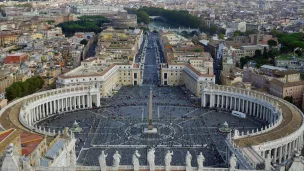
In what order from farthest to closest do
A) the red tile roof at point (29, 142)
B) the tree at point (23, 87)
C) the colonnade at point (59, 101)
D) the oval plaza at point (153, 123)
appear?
the tree at point (23, 87) < the colonnade at point (59, 101) < the oval plaza at point (153, 123) < the red tile roof at point (29, 142)

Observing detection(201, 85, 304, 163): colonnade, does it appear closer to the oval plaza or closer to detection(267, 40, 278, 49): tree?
the oval plaza

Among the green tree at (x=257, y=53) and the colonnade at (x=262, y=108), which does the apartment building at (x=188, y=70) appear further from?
the green tree at (x=257, y=53)

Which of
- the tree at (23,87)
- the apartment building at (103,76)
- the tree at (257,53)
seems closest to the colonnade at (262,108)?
the apartment building at (103,76)

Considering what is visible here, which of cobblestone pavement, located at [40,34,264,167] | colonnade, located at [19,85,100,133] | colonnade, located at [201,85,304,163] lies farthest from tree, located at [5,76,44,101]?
colonnade, located at [201,85,304,163]

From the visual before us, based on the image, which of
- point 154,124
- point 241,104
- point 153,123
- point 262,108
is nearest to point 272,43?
Answer: point 241,104

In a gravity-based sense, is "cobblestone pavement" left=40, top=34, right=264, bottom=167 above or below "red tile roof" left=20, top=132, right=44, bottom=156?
below

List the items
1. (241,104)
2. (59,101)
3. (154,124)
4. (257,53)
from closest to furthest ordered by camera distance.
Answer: (154,124)
(241,104)
(59,101)
(257,53)

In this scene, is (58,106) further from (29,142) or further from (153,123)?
(29,142)

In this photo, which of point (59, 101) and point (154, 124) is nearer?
point (154, 124)

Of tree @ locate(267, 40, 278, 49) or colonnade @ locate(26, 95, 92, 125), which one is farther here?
tree @ locate(267, 40, 278, 49)
